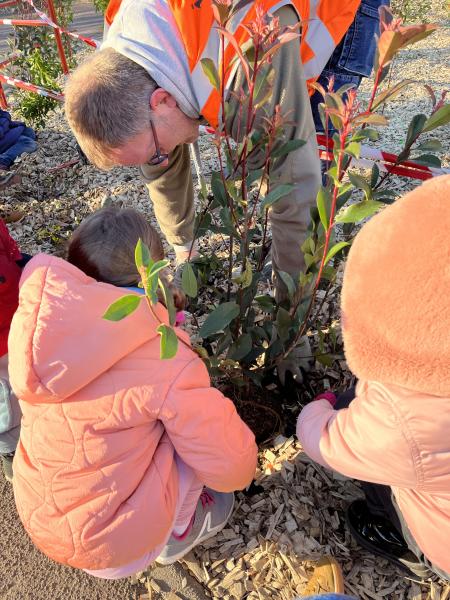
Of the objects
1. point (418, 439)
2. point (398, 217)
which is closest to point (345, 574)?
point (418, 439)

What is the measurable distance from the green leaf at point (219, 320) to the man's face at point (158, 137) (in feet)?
2.02

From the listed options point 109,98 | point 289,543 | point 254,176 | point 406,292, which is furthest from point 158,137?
point 289,543

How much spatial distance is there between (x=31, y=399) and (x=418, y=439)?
92 centimetres

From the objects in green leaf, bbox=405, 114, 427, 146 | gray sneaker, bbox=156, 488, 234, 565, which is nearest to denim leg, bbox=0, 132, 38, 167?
gray sneaker, bbox=156, 488, 234, 565

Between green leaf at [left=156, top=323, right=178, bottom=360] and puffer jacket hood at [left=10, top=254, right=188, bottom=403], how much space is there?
19 cm

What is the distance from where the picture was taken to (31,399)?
129 cm

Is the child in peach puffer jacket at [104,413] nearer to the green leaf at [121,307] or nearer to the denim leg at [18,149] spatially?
the green leaf at [121,307]

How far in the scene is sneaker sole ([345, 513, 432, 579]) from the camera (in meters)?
1.66

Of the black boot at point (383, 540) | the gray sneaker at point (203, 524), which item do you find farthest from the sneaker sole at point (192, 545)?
the black boot at point (383, 540)

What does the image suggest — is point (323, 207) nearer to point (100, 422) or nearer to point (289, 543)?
point (100, 422)

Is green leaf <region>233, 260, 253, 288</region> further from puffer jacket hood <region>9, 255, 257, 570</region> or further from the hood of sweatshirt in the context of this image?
the hood of sweatshirt

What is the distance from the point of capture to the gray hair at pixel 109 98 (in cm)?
148

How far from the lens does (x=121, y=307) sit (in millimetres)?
947

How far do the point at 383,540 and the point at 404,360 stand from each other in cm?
102
